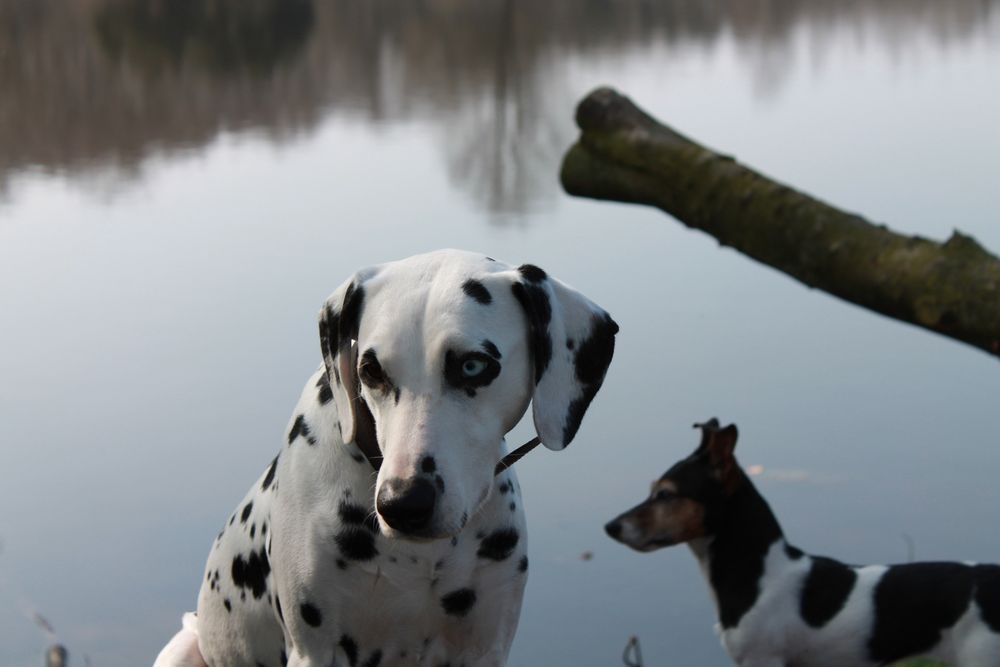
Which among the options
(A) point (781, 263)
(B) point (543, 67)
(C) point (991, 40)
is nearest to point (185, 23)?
(B) point (543, 67)

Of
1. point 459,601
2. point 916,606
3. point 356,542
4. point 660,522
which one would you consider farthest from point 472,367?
point 916,606

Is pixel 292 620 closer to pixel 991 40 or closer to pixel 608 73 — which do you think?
pixel 608 73

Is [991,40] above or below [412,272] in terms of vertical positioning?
below

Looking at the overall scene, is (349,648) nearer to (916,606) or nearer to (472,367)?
(472,367)

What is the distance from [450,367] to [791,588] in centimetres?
268

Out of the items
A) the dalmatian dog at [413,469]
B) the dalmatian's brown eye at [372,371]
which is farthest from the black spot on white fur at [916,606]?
the dalmatian's brown eye at [372,371]

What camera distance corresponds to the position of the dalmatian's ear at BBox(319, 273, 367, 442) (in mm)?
2629

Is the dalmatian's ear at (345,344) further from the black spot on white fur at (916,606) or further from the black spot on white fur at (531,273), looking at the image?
the black spot on white fur at (916,606)

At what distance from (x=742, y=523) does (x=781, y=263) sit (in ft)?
4.49

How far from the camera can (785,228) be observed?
3.82 m

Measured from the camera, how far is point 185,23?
2034 cm

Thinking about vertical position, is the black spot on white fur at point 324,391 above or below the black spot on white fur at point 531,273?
below

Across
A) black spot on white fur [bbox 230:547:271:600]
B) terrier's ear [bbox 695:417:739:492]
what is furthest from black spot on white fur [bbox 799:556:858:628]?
black spot on white fur [bbox 230:547:271:600]

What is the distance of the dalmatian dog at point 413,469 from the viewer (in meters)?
2.48
